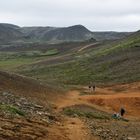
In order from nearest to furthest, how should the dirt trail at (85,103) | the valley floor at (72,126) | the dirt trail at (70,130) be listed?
the valley floor at (72,126), the dirt trail at (70,130), the dirt trail at (85,103)

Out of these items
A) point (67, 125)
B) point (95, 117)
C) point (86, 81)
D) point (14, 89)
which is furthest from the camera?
point (86, 81)

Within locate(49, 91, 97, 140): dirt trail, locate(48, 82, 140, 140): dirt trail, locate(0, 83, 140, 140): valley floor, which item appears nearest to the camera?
locate(0, 83, 140, 140): valley floor

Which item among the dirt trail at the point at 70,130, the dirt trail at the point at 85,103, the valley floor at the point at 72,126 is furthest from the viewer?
the dirt trail at the point at 85,103

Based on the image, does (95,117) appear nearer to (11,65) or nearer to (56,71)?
(56,71)

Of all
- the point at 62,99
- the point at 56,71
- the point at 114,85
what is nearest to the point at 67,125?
the point at 62,99

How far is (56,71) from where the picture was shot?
89312mm

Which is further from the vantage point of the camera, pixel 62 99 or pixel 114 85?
pixel 114 85

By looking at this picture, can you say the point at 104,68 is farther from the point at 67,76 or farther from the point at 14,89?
the point at 14,89

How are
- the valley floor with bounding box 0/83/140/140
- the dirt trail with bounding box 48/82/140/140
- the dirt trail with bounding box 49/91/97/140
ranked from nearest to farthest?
the valley floor with bounding box 0/83/140/140
the dirt trail with bounding box 49/91/97/140
the dirt trail with bounding box 48/82/140/140

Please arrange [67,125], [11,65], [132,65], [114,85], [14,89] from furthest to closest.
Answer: [11,65], [132,65], [114,85], [14,89], [67,125]

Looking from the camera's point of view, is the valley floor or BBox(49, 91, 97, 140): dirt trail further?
BBox(49, 91, 97, 140): dirt trail

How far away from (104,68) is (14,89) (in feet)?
137

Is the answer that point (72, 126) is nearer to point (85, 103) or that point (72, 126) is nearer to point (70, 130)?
point (70, 130)

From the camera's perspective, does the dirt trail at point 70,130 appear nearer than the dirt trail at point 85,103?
Yes
